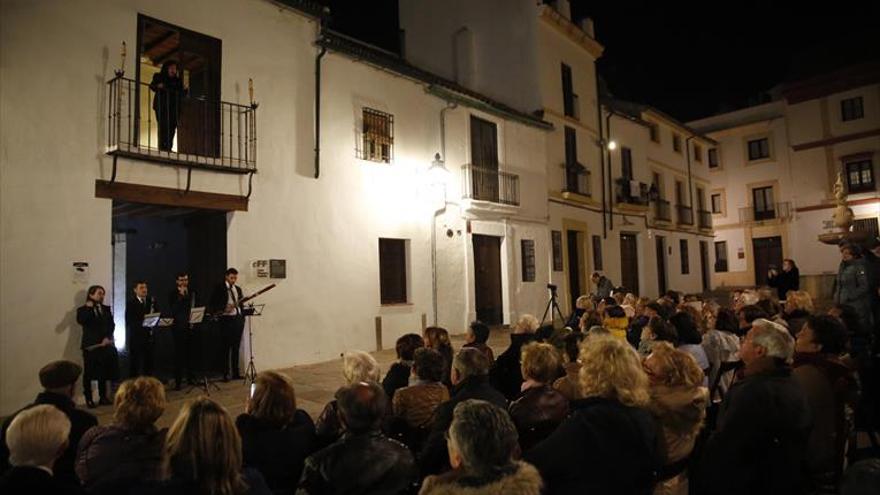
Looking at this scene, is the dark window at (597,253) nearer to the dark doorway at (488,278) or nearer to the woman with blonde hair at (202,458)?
the dark doorway at (488,278)

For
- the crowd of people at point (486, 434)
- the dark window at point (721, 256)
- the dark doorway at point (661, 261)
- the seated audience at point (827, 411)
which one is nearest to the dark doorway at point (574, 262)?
the dark doorway at point (661, 261)

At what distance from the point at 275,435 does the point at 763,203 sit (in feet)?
95.8

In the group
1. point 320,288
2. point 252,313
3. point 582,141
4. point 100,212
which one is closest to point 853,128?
point 582,141

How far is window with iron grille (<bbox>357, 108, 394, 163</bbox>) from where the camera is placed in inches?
419

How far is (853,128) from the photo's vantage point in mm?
24172

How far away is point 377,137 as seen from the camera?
10914 mm

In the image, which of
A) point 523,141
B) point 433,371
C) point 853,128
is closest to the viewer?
point 433,371

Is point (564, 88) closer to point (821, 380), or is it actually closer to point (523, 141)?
point (523, 141)

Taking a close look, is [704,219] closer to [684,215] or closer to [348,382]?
[684,215]

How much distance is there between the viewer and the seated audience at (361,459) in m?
2.52

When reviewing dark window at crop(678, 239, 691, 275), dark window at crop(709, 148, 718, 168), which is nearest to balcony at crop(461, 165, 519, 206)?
dark window at crop(678, 239, 691, 275)

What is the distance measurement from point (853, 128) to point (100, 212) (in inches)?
1096

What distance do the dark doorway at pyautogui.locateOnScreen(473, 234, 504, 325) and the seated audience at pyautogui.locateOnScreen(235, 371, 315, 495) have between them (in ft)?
34.2

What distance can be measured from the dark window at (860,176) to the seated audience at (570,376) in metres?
25.6
